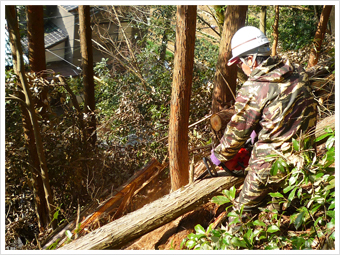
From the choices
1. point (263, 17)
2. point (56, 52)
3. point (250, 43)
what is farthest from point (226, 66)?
point (56, 52)

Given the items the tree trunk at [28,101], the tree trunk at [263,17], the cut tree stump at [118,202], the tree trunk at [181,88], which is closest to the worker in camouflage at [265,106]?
the tree trunk at [181,88]

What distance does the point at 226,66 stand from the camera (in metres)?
4.92

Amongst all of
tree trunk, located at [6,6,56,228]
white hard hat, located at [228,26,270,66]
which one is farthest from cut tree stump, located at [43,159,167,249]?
white hard hat, located at [228,26,270,66]

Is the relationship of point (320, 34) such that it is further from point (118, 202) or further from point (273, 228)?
point (273, 228)

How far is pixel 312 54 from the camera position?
7621mm

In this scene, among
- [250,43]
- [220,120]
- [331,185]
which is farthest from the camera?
[220,120]

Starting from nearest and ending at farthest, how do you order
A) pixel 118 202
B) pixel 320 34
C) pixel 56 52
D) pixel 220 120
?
1. pixel 220 120
2. pixel 118 202
3. pixel 320 34
4. pixel 56 52

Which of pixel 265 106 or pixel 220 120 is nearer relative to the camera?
pixel 265 106

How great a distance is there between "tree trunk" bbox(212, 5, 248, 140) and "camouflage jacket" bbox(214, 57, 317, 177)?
6.31 ft

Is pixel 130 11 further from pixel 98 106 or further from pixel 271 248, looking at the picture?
pixel 271 248

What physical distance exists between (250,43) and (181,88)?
1261 millimetres

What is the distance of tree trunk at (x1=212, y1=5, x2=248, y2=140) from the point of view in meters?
4.78

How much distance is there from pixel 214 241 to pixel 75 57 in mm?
16511

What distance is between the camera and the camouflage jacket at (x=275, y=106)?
2.89 meters
